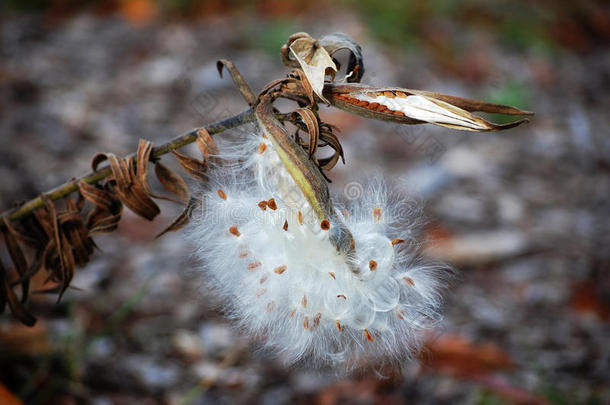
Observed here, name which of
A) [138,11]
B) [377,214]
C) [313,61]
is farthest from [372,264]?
[138,11]

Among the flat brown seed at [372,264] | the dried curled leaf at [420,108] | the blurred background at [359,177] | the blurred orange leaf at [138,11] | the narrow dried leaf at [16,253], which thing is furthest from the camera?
the blurred orange leaf at [138,11]

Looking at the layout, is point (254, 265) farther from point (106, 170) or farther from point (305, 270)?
point (106, 170)

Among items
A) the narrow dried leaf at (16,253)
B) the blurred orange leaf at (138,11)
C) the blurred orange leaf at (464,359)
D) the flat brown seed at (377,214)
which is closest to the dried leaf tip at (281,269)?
the flat brown seed at (377,214)

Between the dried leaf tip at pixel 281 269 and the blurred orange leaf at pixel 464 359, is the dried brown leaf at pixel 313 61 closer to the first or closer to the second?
the dried leaf tip at pixel 281 269

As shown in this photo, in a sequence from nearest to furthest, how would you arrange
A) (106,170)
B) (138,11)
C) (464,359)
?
1. (106,170)
2. (464,359)
3. (138,11)

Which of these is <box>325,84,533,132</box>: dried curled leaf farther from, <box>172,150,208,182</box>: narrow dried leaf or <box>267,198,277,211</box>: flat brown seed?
<box>172,150,208,182</box>: narrow dried leaf

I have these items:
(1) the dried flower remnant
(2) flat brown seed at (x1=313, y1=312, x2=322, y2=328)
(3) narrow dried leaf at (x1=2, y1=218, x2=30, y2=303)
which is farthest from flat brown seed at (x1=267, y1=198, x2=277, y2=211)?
(3) narrow dried leaf at (x1=2, y1=218, x2=30, y2=303)
